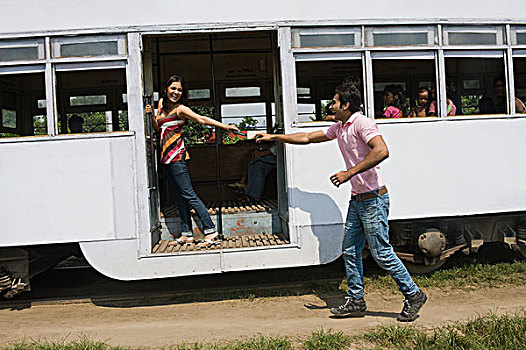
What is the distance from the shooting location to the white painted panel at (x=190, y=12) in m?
4.85

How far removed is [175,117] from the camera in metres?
5.20

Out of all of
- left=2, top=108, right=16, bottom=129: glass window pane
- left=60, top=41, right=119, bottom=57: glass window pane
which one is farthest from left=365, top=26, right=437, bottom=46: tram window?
left=2, top=108, right=16, bottom=129: glass window pane

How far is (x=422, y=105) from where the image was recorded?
5590 mm

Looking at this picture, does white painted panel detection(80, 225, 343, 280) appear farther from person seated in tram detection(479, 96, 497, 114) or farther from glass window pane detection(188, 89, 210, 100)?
glass window pane detection(188, 89, 210, 100)

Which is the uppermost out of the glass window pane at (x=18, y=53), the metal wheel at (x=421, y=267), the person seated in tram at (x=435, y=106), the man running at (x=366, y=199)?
the glass window pane at (x=18, y=53)

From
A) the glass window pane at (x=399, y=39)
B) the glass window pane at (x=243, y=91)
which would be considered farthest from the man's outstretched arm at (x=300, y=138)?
the glass window pane at (x=243, y=91)

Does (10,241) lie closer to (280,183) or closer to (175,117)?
(175,117)

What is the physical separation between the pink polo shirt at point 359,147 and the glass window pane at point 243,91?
3833 mm

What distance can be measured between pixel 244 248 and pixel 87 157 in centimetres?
179

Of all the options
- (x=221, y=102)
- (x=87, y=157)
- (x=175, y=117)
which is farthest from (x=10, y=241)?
(x=221, y=102)

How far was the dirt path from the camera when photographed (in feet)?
14.4

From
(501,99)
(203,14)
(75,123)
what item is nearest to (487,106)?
(501,99)

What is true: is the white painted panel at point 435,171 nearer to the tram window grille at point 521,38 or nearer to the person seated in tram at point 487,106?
the person seated in tram at point 487,106

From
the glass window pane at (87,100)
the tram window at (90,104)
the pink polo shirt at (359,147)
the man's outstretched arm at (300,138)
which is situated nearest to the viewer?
the pink polo shirt at (359,147)
